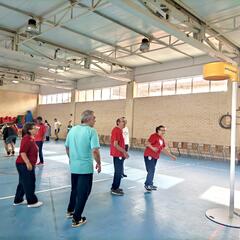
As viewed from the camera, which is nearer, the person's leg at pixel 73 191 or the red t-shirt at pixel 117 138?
the person's leg at pixel 73 191

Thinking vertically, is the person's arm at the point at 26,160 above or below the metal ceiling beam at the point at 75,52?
below

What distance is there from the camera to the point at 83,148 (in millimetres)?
3469

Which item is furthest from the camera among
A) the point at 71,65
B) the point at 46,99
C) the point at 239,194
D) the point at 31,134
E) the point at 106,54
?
the point at 46,99

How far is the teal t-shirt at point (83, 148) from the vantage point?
3455 mm

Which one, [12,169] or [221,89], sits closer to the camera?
[12,169]

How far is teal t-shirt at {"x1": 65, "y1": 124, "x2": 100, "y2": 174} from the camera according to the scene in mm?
3455

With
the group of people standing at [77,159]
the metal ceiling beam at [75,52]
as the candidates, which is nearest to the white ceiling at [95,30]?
the metal ceiling beam at [75,52]

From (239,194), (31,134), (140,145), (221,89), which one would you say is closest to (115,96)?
(140,145)

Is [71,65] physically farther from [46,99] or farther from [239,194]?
[46,99]

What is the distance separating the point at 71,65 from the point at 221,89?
→ 7.29 meters

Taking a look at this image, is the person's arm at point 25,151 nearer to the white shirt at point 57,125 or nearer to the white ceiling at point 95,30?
the white ceiling at point 95,30

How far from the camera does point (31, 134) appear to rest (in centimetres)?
411

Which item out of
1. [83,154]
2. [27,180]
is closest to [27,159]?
[27,180]

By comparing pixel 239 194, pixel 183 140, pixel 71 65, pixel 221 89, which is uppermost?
pixel 71 65
